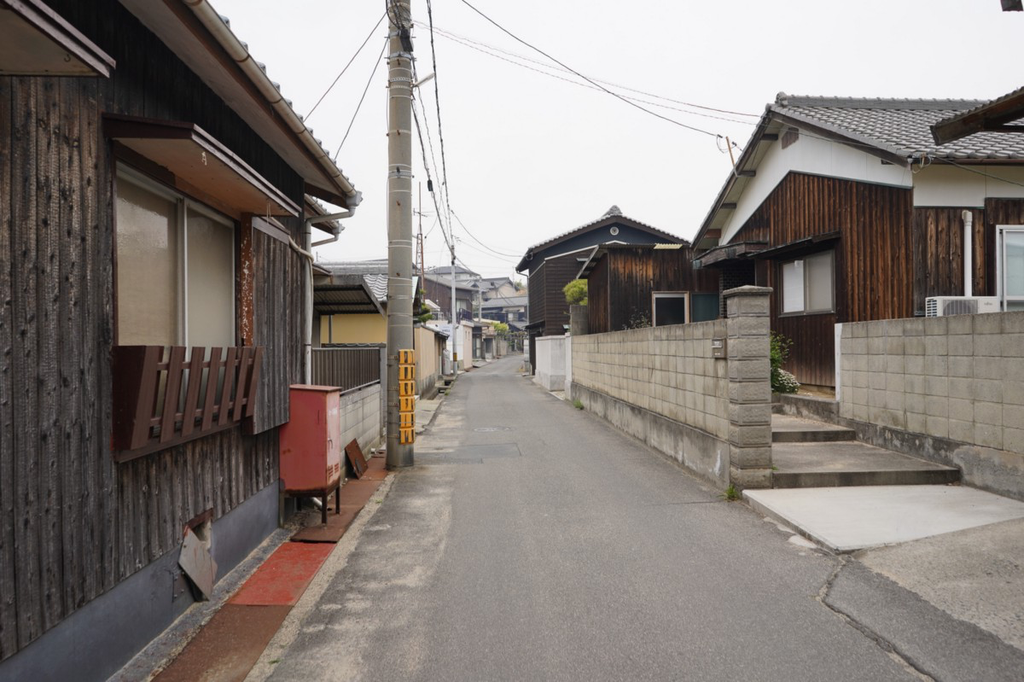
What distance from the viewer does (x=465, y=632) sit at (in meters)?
Result: 4.08

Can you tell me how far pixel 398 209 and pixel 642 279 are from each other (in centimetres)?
1136

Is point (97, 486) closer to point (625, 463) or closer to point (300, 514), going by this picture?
point (300, 514)

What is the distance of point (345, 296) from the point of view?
12.9m

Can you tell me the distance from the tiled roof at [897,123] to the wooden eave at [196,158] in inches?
312

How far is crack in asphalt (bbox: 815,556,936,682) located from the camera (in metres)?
3.43

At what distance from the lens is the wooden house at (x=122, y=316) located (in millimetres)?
2842

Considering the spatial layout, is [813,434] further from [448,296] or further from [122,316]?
[448,296]

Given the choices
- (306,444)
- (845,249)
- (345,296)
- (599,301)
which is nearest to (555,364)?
(599,301)

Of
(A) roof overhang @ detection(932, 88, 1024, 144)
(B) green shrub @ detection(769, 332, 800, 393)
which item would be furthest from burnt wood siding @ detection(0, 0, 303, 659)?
(B) green shrub @ detection(769, 332, 800, 393)

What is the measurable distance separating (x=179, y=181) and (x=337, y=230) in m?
4.37

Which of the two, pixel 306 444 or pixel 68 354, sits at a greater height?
pixel 68 354

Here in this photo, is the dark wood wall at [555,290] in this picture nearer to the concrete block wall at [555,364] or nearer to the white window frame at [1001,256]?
the concrete block wall at [555,364]

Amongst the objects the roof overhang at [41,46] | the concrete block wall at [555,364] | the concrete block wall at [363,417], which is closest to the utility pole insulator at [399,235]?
the concrete block wall at [363,417]

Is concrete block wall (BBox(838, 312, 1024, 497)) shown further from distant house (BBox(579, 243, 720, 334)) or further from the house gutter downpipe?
distant house (BBox(579, 243, 720, 334))
